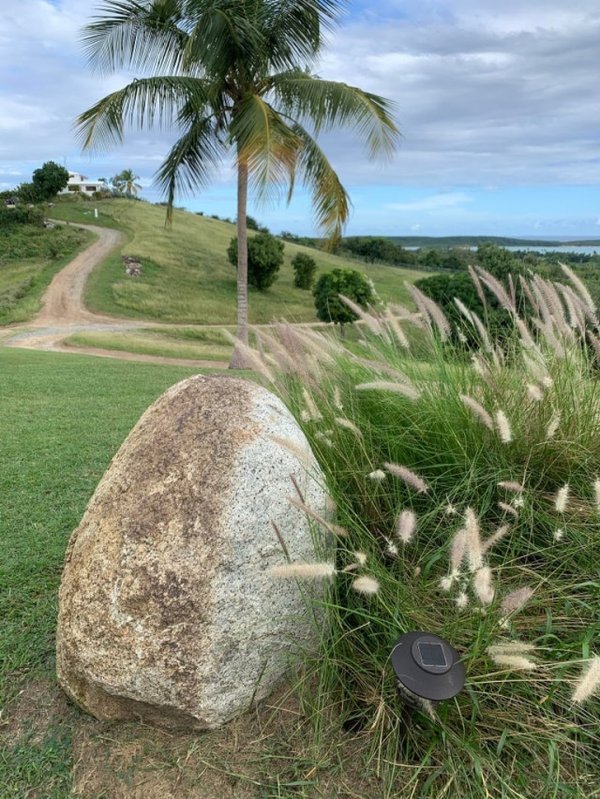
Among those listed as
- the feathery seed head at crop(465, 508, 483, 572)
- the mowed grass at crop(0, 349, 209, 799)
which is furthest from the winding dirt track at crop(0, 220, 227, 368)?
the feathery seed head at crop(465, 508, 483, 572)

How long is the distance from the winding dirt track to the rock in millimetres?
15041

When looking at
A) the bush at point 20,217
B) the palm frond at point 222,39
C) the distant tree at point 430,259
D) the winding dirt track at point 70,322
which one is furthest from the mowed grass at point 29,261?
the distant tree at point 430,259

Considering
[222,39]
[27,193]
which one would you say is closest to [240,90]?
[222,39]

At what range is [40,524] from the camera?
352 cm

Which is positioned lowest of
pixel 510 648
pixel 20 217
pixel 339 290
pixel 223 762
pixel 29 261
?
pixel 29 261

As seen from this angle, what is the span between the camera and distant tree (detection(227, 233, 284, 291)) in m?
31.7

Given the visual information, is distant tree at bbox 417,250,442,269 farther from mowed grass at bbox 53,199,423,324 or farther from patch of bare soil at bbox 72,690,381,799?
patch of bare soil at bbox 72,690,381,799

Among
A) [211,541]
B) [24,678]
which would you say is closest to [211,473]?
[211,541]

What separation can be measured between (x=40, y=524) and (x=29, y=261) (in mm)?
33932

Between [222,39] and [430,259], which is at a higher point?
[222,39]

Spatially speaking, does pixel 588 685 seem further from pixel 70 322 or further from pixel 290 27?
pixel 70 322

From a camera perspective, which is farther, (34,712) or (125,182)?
(125,182)

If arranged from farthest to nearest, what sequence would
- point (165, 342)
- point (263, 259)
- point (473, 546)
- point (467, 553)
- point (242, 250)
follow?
point (263, 259)
point (165, 342)
point (242, 250)
point (467, 553)
point (473, 546)

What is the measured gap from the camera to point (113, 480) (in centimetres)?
226
